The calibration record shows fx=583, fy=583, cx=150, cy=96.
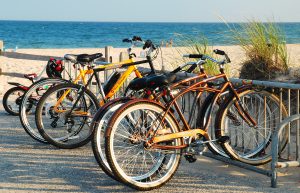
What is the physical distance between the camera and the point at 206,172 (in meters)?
5.75

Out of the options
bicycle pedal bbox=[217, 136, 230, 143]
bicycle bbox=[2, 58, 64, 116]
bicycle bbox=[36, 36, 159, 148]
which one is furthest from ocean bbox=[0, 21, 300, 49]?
bicycle pedal bbox=[217, 136, 230, 143]

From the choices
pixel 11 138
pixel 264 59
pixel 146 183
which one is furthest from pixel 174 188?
pixel 264 59

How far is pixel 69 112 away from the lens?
689 cm

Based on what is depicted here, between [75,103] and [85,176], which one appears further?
[75,103]

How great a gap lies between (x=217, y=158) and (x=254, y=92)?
756 millimetres

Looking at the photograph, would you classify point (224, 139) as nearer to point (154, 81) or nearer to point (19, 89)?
point (154, 81)

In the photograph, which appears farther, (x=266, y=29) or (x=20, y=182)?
(x=266, y=29)

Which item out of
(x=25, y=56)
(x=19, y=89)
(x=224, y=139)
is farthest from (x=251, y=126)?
(x=25, y=56)

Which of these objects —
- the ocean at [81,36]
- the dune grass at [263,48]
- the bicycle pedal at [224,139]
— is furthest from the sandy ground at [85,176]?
the ocean at [81,36]

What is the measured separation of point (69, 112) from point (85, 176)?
1.46 meters

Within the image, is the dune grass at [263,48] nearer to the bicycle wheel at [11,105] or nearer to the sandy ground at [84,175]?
the sandy ground at [84,175]

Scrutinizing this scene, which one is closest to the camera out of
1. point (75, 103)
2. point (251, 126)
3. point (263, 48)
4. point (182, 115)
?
point (182, 115)

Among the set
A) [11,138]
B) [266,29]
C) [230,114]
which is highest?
[266,29]

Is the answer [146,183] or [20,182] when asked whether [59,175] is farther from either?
[146,183]
